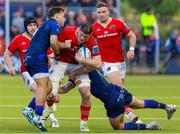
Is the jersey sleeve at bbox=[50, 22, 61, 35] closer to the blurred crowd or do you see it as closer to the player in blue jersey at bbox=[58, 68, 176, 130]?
the player in blue jersey at bbox=[58, 68, 176, 130]

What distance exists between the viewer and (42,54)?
14.3 metres

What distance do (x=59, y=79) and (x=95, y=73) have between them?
62 cm

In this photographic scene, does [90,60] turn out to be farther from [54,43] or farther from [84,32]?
[54,43]

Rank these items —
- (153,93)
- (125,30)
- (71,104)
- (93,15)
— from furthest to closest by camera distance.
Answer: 1. (93,15)
2. (153,93)
3. (71,104)
4. (125,30)

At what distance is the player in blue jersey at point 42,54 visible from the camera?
14125 mm

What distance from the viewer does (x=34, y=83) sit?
15.0 metres

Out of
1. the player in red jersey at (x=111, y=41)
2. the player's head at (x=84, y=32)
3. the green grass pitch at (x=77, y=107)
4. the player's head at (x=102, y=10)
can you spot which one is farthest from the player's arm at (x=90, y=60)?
the player in red jersey at (x=111, y=41)

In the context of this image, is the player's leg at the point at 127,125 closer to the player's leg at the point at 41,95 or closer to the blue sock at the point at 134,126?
the blue sock at the point at 134,126

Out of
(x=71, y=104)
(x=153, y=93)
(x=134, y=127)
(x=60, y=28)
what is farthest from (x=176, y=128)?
(x=153, y=93)

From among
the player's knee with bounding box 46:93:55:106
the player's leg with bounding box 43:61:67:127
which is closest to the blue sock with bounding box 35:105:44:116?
the player's leg with bounding box 43:61:67:127

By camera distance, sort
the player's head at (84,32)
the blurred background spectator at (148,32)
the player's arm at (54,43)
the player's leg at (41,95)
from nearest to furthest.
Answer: the player's head at (84,32), the player's arm at (54,43), the player's leg at (41,95), the blurred background spectator at (148,32)

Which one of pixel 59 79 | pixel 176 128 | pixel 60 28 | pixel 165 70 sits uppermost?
pixel 60 28

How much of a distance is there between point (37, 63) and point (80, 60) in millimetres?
760

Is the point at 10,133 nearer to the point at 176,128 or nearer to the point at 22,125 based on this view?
the point at 22,125
